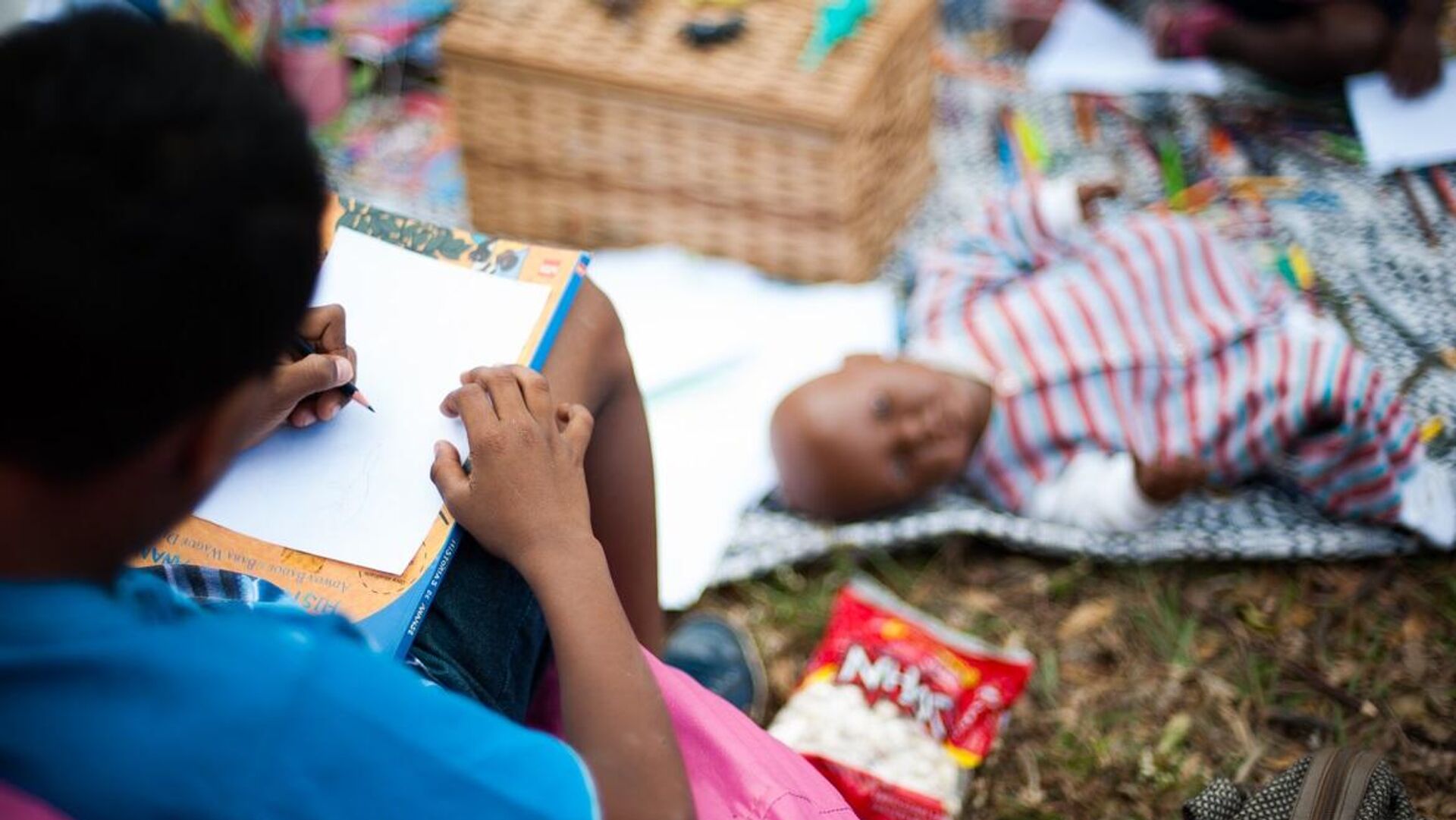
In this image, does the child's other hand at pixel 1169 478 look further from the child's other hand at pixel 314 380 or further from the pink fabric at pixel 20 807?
the pink fabric at pixel 20 807

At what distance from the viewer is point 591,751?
2.80 ft

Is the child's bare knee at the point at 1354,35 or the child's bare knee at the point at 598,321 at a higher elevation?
the child's bare knee at the point at 1354,35

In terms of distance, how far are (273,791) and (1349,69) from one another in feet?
7.08

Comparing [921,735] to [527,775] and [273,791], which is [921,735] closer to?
[527,775]

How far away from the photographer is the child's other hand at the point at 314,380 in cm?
99

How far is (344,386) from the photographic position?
3.43ft

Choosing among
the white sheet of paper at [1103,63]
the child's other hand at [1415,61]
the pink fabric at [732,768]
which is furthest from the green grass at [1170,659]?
the white sheet of paper at [1103,63]

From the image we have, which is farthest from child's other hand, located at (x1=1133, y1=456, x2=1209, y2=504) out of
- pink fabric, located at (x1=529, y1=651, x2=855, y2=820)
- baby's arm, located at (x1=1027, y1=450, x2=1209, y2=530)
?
pink fabric, located at (x1=529, y1=651, x2=855, y2=820)

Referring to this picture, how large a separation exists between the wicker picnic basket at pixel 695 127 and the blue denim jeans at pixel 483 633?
3.49 ft

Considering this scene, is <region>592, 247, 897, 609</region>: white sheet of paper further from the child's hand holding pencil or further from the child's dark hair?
the child's dark hair

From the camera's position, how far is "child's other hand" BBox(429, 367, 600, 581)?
0.94 m

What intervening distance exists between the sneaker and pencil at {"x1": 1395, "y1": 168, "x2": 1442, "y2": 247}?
1286 millimetres

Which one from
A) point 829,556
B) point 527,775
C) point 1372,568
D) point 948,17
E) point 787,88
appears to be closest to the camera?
point 527,775

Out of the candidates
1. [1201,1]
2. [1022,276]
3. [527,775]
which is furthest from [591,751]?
[1201,1]
